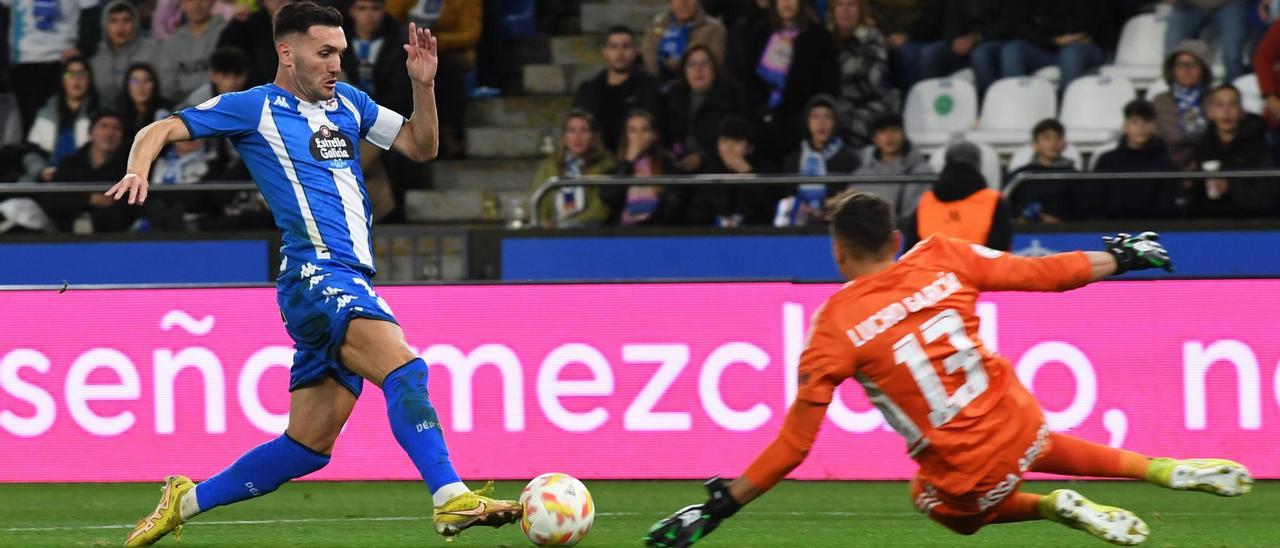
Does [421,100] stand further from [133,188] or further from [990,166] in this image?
[990,166]

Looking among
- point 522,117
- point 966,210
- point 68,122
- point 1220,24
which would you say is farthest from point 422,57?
point 1220,24

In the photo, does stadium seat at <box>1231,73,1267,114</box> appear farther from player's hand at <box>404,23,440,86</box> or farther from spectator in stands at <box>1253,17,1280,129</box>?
player's hand at <box>404,23,440,86</box>

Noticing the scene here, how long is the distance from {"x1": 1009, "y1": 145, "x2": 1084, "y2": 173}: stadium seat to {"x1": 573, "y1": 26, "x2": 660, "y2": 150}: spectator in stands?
2550 mm

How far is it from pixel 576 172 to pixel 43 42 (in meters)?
4.70

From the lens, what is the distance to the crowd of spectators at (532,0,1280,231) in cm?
1226

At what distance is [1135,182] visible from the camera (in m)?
12.0

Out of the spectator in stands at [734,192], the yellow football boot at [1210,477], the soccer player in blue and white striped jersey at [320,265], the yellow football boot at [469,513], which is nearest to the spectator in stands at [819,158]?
the spectator in stands at [734,192]

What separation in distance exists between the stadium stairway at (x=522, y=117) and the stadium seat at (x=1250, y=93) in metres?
4.72

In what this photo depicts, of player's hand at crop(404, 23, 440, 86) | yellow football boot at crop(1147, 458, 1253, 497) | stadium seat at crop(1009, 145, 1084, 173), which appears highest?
player's hand at crop(404, 23, 440, 86)

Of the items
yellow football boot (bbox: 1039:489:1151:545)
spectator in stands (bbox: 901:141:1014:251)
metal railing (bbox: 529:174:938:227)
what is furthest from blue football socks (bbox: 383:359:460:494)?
metal railing (bbox: 529:174:938:227)

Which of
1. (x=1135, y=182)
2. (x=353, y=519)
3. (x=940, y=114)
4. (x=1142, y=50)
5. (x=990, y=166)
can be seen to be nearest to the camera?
(x=353, y=519)

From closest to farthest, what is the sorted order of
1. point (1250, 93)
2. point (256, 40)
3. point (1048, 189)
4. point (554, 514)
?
point (554, 514), point (1048, 189), point (1250, 93), point (256, 40)

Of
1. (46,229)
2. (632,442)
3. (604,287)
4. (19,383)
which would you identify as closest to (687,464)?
(632,442)

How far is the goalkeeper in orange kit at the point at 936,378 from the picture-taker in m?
5.59
